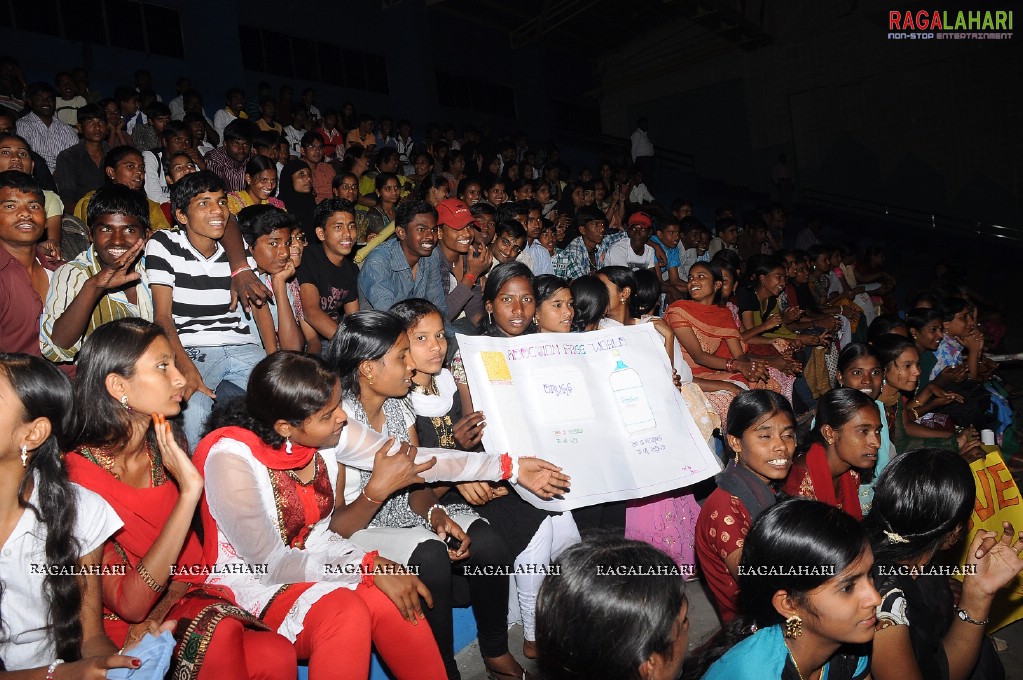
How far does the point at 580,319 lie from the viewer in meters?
4.06

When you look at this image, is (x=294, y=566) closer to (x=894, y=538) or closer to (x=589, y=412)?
(x=589, y=412)

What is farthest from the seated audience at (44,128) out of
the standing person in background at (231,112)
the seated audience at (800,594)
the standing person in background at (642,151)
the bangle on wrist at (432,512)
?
the standing person in background at (642,151)

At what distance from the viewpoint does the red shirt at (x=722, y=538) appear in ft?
8.46

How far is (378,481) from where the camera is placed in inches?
98.0

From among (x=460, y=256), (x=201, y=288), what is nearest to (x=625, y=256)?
(x=460, y=256)

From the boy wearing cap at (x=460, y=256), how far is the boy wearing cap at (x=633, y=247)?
261 centimetres

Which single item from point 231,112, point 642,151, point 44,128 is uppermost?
point 642,151

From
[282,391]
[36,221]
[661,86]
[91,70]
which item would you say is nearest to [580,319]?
[282,391]

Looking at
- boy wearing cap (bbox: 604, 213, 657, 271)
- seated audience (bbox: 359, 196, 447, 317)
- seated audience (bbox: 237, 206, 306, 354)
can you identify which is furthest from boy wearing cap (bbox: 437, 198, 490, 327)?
boy wearing cap (bbox: 604, 213, 657, 271)

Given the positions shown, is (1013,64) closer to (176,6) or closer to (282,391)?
(176,6)

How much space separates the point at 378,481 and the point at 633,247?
215 inches

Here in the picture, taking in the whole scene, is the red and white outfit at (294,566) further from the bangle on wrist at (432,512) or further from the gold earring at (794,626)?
the gold earring at (794,626)

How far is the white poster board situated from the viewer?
9.47 ft

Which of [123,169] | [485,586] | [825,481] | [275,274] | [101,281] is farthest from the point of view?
[123,169]
